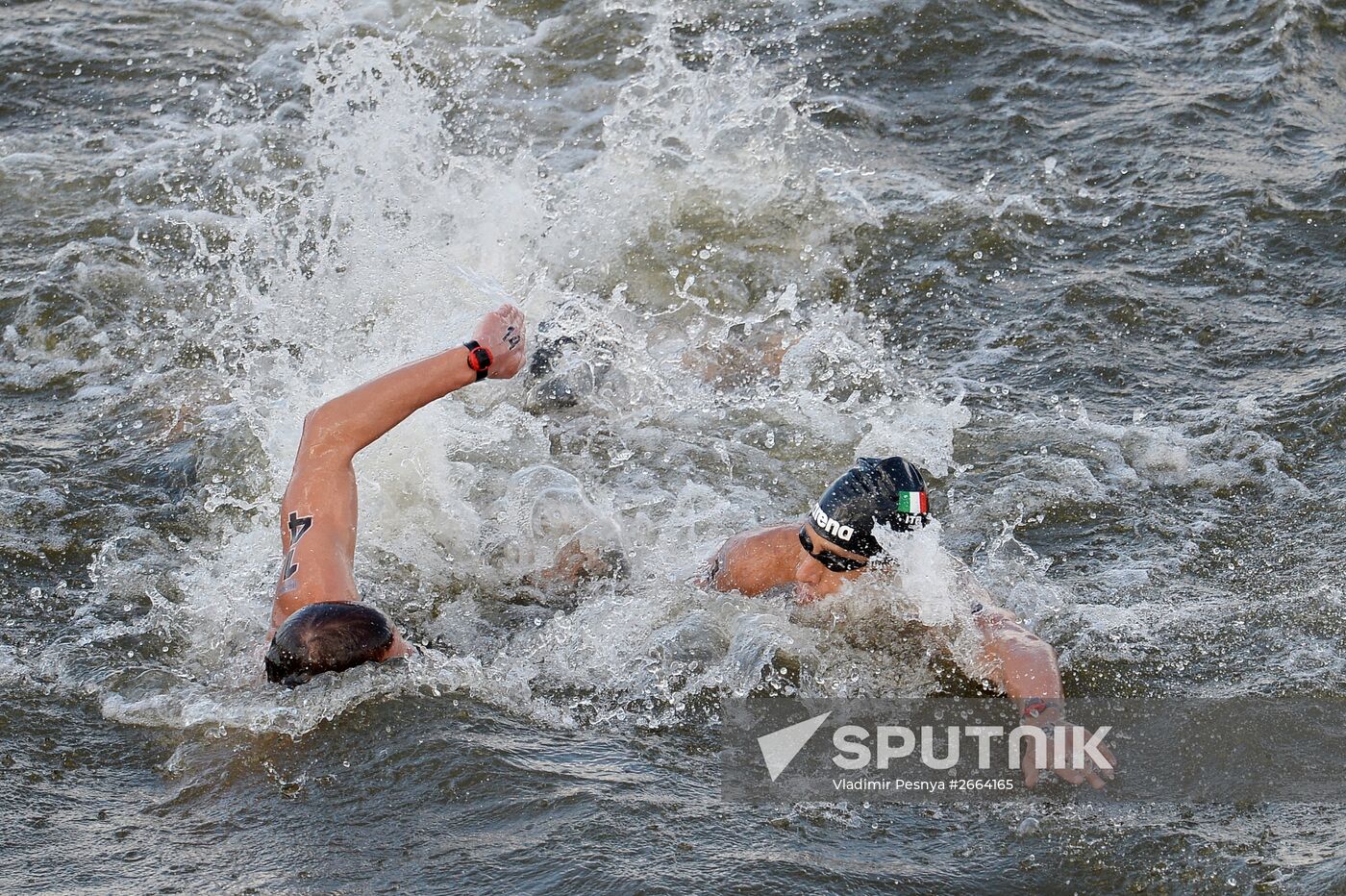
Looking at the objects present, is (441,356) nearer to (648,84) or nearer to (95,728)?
(95,728)

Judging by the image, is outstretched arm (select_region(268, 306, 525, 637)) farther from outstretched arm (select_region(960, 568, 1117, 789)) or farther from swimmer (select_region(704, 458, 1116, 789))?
outstretched arm (select_region(960, 568, 1117, 789))

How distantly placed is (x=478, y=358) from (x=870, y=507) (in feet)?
4.73

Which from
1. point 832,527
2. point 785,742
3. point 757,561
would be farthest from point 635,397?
point 785,742

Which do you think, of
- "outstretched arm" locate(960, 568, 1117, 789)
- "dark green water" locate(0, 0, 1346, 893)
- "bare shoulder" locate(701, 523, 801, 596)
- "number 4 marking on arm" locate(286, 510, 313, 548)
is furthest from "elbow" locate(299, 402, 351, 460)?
"outstretched arm" locate(960, 568, 1117, 789)

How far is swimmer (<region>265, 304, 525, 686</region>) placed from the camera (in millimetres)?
4387

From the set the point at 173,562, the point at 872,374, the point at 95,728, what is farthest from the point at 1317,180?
the point at 95,728

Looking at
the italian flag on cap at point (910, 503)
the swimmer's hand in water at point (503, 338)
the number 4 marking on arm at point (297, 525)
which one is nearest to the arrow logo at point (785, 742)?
the italian flag on cap at point (910, 503)

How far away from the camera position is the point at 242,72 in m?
10.1

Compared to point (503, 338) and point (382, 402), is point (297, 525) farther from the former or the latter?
point (503, 338)

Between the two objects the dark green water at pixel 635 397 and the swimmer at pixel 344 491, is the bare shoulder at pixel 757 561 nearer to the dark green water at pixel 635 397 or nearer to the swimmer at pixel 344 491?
the dark green water at pixel 635 397

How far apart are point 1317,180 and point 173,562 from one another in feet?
21.7

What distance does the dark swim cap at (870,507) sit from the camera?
485cm

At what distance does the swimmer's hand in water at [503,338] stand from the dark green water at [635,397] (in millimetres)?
1015

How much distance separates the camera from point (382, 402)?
4.73 meters
